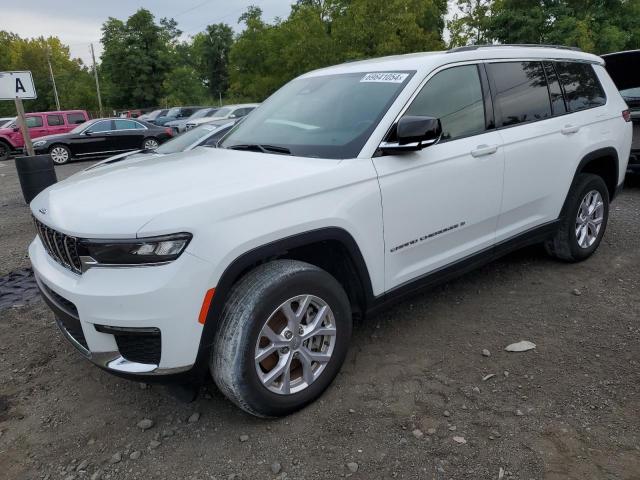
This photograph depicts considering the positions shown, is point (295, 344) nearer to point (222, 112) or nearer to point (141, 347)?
point (141, 347)

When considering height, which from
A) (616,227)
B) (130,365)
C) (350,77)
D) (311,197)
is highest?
(350,77)

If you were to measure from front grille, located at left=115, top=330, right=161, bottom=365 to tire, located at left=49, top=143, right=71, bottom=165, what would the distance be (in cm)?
1615

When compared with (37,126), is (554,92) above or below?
above

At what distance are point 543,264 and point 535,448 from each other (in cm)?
261

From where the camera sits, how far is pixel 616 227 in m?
5.75

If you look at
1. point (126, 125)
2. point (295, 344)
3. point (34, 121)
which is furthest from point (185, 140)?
point (34, 121)

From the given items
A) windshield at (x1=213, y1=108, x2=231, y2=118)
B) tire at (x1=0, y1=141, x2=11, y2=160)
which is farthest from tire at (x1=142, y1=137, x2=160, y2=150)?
tire at (x1=0, y1=141, x2=11, y2=160)

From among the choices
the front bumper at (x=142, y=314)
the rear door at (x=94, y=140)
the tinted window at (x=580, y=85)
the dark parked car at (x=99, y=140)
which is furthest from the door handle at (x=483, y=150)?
the rear door at (x=94, y=140)

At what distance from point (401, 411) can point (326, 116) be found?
180 centimetres

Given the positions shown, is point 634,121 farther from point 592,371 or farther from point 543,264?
point 592,371

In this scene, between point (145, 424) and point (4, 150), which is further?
point (4, 150)

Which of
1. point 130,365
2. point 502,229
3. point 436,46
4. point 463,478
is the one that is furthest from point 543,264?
point 436,46

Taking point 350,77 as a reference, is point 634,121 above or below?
below

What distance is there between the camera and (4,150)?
19328 millimetres
